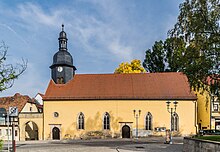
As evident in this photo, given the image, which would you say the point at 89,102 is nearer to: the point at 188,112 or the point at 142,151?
the point at 188,112

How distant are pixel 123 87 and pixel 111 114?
4189 millimetres

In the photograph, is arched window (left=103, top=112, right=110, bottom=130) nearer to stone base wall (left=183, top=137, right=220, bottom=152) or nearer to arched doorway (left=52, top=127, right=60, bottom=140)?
arched doorway (left=52, top=127, right=60, bottom=140)

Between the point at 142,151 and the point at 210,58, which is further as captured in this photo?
the point at 142,151

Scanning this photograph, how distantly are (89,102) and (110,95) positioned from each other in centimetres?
301

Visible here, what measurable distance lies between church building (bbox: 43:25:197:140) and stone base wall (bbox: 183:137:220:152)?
61.5 feet

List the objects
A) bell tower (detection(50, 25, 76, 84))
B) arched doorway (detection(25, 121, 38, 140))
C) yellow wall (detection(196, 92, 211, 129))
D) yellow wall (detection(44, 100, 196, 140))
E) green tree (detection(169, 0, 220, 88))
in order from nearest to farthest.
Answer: green tree (detection(169, 0, 220, 88)) → yellow wall (detection(44, 100, 196, 140)) → yellow wall (detection(196, 92, 211, 129)) → bell tower (detection(50, 25, 76, 84)) → arched doorway (detection(25, 121, 38, 140))

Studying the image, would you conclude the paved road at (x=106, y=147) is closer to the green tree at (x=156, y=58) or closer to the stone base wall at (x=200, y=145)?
the stone base wall at (x=200, y=145)

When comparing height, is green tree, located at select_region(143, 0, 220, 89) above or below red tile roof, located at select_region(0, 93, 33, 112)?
above

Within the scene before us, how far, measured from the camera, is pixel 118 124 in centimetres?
3778

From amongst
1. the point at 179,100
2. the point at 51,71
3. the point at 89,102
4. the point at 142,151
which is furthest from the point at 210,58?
the point at 51,71

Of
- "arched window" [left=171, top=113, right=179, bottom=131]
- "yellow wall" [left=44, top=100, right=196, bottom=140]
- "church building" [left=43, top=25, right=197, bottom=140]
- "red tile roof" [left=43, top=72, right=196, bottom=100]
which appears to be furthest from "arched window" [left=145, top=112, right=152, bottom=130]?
"arched window" [left=171, top=113, right=179, bottom=131]

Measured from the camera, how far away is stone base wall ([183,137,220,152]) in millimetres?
13188

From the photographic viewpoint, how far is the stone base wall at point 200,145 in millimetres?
13188

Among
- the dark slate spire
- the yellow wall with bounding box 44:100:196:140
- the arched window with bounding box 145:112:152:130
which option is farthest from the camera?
the dark slate spire
